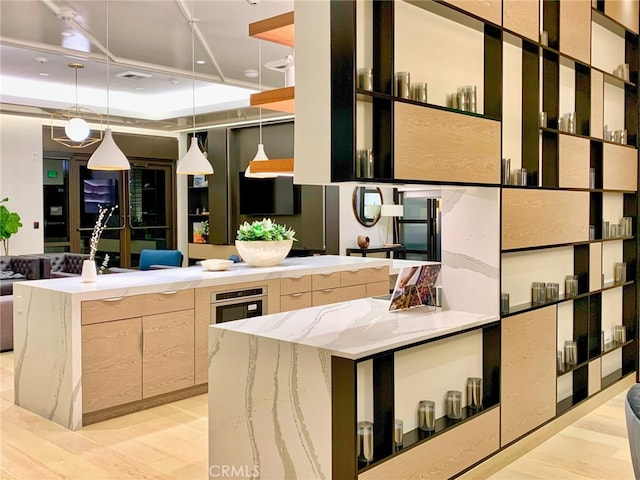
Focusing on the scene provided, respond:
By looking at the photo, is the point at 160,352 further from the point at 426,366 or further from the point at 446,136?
the point at 446,136

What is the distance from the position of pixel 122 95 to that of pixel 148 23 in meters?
4.65

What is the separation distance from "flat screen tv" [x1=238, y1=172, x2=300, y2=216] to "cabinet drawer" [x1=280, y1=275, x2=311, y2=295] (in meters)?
3.60

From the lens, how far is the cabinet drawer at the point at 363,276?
573cm

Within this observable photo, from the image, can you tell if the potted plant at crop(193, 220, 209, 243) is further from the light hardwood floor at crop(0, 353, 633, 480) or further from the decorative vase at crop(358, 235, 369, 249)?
the light hardwood floor at crop(0, 353, 633, 480)

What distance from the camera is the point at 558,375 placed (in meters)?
3.85

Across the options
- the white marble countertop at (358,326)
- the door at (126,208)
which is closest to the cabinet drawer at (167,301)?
the white marble countertop at (358,326)

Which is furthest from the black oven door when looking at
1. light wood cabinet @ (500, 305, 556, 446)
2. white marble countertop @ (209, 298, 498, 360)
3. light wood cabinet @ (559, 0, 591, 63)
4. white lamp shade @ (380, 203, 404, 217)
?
white lamp shade @ (380, 203, 404, 217)

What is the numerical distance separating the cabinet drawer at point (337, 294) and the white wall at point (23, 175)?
5.53 metres

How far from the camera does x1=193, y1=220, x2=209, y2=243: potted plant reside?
1041cm

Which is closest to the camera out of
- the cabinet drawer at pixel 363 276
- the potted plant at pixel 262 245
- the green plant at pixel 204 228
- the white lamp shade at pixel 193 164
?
the potted plant at pixel 262 245

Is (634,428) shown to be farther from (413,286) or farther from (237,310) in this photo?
(237,310)

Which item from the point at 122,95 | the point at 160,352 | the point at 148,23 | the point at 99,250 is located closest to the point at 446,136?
the point at 160,352

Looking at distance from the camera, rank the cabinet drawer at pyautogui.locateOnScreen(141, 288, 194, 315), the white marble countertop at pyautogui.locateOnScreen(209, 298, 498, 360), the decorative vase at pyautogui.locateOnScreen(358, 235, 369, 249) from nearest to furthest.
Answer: the white marble countertop at pyautogui.locateOnScreen(209, 298, 498, 360), the cabinet drawer at pyautogui.locateOnScreen(141, 288, 194, 315), the decorative vase at pyautogui.locateOnScreen(358, 235, 369, 249)

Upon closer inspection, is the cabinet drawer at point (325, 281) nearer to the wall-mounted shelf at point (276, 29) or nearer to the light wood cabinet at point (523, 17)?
the wall-mounted shelf at point (276, 29)
